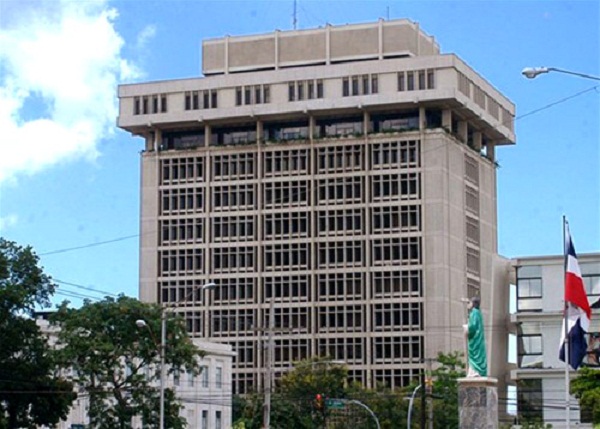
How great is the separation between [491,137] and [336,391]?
147 feet

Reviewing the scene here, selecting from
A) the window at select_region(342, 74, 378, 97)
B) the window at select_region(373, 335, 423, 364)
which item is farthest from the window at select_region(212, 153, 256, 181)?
the window at select_region(373, 335, 423, 364)

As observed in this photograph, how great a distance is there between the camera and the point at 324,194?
463 ft

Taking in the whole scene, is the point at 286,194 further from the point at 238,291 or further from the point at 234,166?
the point at 238,291

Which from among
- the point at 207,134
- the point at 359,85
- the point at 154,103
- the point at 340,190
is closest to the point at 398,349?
the point at 340,190

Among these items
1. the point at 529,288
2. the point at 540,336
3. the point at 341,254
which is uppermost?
the point at 341,254

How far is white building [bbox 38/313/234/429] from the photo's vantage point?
105125 millimetres

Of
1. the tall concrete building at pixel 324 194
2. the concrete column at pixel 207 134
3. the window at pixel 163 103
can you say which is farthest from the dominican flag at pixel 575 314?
the window at pixel 163 103

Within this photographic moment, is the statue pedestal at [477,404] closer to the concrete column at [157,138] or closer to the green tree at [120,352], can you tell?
the green tree at [120,352]

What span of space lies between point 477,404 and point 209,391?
6430 cm

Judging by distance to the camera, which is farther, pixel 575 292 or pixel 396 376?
pixel 396 376

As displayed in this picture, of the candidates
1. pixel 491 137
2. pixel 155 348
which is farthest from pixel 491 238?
pixel 155 348

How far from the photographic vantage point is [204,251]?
473ft

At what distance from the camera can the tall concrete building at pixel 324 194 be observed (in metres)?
136

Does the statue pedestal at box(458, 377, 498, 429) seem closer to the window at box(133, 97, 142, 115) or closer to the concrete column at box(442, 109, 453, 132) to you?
the concrete column at box(442, 109, 453, 132)
